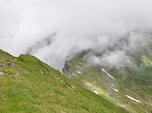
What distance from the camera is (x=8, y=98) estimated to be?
176 ft

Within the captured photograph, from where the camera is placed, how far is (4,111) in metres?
47.3

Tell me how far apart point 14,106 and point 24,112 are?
3.05 m

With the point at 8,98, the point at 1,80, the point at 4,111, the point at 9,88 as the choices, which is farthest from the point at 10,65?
the point at 4,111

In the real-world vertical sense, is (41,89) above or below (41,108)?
above

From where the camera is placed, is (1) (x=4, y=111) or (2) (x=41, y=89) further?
(2) (x=41, y=89)

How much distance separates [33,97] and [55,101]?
3.95 meters

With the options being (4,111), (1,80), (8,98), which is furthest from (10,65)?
(4,111)

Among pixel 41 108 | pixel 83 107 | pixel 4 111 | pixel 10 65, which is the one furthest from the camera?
pixel 10 65

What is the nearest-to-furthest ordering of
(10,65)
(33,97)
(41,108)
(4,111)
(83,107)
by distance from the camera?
(4,111), (41,108), (33,97), (83,107), (10,65)

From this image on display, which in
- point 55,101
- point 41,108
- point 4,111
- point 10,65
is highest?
point 10,65

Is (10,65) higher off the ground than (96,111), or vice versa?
(10,65)

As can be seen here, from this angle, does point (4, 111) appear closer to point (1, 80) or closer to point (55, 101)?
point (55, 101)

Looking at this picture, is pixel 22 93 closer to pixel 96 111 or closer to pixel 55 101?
pixel 55 101

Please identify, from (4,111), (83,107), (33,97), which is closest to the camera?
(4,111)
